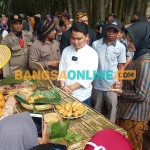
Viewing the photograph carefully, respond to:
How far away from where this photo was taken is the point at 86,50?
7.92 ft

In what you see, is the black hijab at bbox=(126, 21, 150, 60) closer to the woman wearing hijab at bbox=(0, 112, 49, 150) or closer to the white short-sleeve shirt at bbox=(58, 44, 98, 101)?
the white short-sleeve shirt at bbox=(58, 44, 98, 101)

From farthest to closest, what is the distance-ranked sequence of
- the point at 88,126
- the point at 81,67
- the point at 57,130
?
the point at 81,67
the point at 88,126
the point at 57,130

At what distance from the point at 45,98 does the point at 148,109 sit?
3.30 feet

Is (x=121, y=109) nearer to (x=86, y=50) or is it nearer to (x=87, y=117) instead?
(x=87, y=117)

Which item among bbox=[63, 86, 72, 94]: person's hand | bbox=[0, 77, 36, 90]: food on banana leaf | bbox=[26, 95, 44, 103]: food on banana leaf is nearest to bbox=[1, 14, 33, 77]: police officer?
bbox=[0, 77, 36, 90]: food on banana leaf

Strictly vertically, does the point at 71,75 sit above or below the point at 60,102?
above

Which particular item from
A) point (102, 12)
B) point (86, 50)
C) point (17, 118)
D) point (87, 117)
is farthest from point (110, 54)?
point (102, 12)

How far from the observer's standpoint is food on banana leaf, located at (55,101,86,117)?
192 centimetres

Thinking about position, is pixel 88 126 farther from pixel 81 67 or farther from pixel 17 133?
pixel 17 133

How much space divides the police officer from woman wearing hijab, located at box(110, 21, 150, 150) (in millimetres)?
1773

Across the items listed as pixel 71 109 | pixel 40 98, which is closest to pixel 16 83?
pixel 40 98

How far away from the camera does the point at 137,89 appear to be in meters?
1.89

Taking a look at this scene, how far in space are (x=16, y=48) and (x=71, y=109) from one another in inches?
67.9

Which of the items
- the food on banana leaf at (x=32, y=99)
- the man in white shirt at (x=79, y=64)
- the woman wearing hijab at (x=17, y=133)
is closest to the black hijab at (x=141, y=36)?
the man in white shirt at (x=79, y=64)
